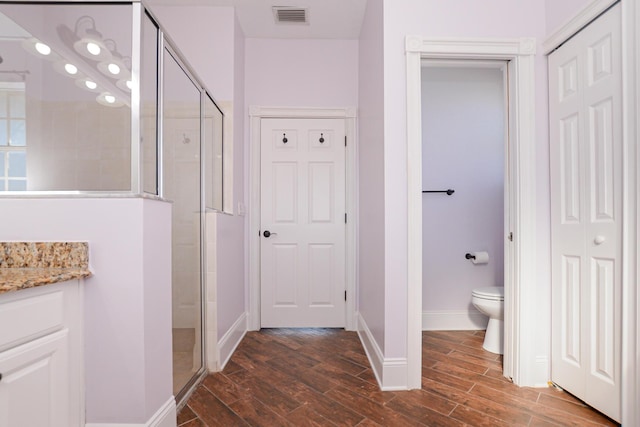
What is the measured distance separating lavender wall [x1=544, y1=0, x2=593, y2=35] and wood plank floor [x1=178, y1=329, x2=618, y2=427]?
217 centimetres

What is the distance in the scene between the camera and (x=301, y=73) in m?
3.11

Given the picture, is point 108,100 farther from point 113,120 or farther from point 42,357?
point 42,357

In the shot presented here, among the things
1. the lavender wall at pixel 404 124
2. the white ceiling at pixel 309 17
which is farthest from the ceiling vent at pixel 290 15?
the lavender wall at pixel 404 124

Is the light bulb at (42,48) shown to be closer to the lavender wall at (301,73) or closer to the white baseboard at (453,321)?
the lavender wall at (301,73)

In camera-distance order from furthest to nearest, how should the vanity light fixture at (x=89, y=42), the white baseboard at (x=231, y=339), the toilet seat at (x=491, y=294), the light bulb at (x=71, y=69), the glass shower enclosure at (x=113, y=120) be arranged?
the toilet seat at (x=491, y=294) → the white baseboard at (x=231, y=339) → the light bulb at (x=71, y=69) → the vanity light fixture at (x=89, y=42) → the glass shower enclosure at (x=113, y=120)

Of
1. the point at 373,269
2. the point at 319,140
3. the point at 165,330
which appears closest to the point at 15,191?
the point at 165,330

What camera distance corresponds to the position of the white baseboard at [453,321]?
9.84 ft

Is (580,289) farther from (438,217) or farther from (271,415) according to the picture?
(271,415)

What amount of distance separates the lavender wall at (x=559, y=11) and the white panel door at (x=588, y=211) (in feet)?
0.47

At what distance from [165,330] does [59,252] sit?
555 mm

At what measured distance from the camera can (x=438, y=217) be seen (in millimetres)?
3064

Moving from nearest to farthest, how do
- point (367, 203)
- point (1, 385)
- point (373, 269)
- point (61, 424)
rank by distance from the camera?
point (1, 385), point (61, 424), point (373, 269), point (367, 203)

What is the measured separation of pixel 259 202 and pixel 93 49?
1.66 metres

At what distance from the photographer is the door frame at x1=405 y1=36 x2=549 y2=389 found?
6.40ft
